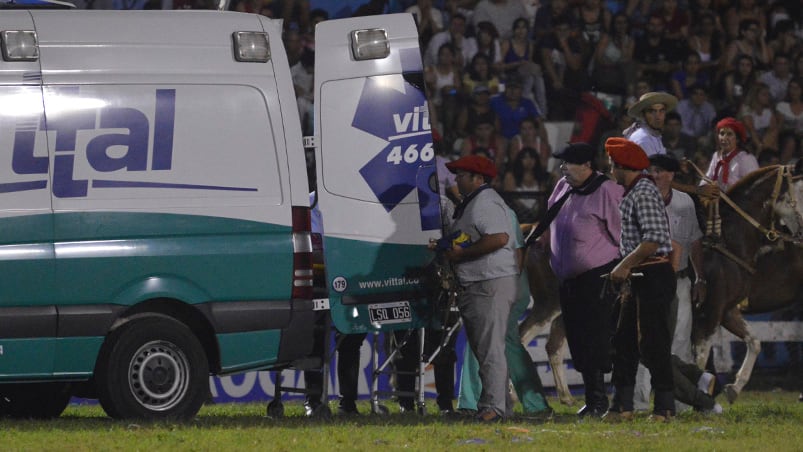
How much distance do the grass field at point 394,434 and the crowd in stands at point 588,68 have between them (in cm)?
718

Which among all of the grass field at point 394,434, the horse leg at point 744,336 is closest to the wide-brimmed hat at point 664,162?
the grass field at point 394,434

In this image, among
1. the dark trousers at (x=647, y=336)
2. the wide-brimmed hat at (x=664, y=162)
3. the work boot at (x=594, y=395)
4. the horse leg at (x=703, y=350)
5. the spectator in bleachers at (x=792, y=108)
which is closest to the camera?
the dark trousers at (x=647, y=336)

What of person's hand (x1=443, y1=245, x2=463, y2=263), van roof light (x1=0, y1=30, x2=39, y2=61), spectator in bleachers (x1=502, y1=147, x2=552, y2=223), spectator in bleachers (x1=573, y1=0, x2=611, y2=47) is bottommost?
spectator in bleachers (x1=502, y1=147, x2=552, y2=223)

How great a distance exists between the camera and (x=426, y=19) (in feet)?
63.2

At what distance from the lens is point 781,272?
49.7 feet

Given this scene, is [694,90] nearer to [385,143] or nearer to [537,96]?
[537,96]

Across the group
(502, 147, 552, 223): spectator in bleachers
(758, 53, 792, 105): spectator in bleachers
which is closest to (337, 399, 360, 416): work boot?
(502, 147, 552, 223): spectator in bleachers

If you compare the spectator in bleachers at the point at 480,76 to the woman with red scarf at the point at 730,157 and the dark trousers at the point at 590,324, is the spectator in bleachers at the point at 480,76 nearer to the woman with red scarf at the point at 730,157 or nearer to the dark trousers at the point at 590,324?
the woman with red scarf at the point at 730,157

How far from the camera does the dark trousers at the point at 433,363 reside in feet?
39.9

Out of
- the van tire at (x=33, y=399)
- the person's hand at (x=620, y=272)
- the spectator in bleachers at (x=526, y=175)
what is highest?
the person's hand at (x=620, y=272)

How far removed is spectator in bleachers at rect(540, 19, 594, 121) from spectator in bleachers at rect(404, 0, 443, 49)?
4.60 ft

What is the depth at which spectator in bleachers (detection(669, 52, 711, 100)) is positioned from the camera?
66.6 feet

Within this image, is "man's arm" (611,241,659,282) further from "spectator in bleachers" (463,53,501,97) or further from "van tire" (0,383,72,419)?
"spectator in bleachers" (463,53,501,97)

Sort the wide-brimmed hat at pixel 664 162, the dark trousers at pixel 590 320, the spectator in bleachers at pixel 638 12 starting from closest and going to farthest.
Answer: the dark trousers at pixel 590 320 < the wide-brimmed hat at pixel 664 162 < the spectator in bleachers at pixel 638 12
